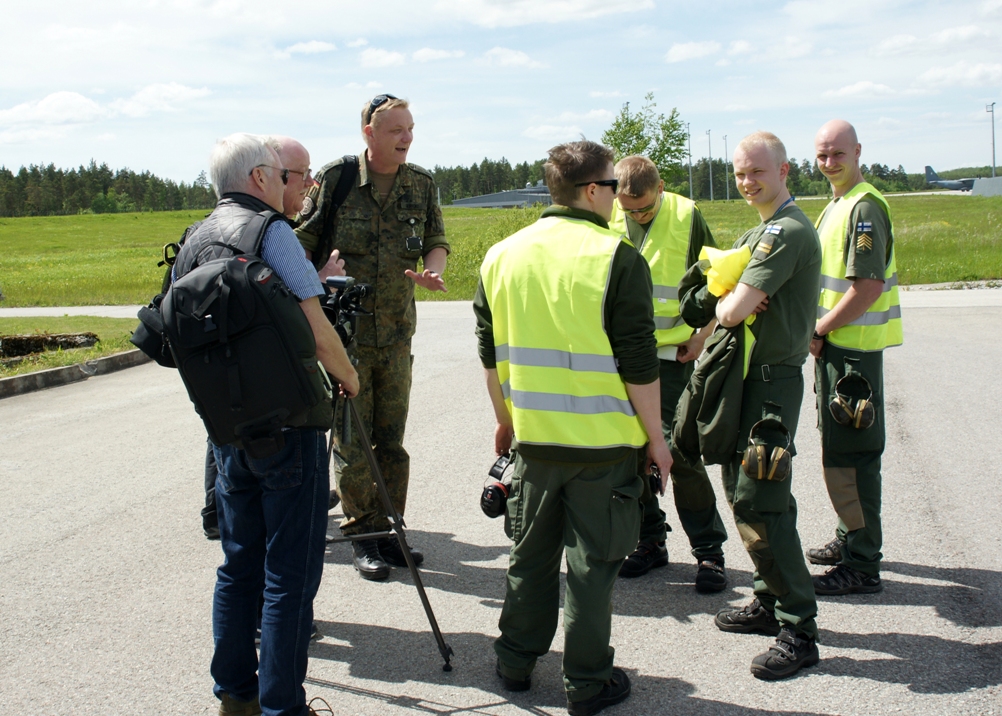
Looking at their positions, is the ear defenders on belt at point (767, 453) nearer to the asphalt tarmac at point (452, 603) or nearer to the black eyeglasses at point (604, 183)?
the asphalt tarmac at point (452, 603)

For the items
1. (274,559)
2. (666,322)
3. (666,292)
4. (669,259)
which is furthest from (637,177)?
(274,559)

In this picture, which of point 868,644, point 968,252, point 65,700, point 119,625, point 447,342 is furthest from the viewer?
point 968,252

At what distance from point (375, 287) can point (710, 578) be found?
2.29 metres

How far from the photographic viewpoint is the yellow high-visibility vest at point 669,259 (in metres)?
4.31

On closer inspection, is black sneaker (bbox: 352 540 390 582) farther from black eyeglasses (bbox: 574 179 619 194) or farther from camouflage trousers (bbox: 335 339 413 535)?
black eyeglasses (bbox: 574 179 619 194)

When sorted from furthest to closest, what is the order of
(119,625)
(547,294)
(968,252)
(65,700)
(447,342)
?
(968,252) → (447,342) → (119,625) → (65,700) → (547,294)

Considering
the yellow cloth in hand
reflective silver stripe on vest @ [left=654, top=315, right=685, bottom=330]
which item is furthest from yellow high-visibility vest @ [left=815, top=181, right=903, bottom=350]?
the yellow cloth in hand

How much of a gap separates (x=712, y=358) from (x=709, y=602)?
1232 mm

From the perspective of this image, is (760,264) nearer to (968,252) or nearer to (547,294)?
(547,294)

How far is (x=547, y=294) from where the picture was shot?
295cm

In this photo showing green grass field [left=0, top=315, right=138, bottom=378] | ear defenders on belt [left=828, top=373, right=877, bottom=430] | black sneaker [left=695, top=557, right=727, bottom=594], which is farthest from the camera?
green grass field [left=0, top=315, right=138, bottom=378]

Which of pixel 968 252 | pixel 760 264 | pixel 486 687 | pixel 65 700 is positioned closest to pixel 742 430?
pixel 760 264

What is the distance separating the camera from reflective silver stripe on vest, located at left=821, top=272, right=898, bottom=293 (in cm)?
415

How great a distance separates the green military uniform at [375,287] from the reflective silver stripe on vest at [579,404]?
5.66 ft
